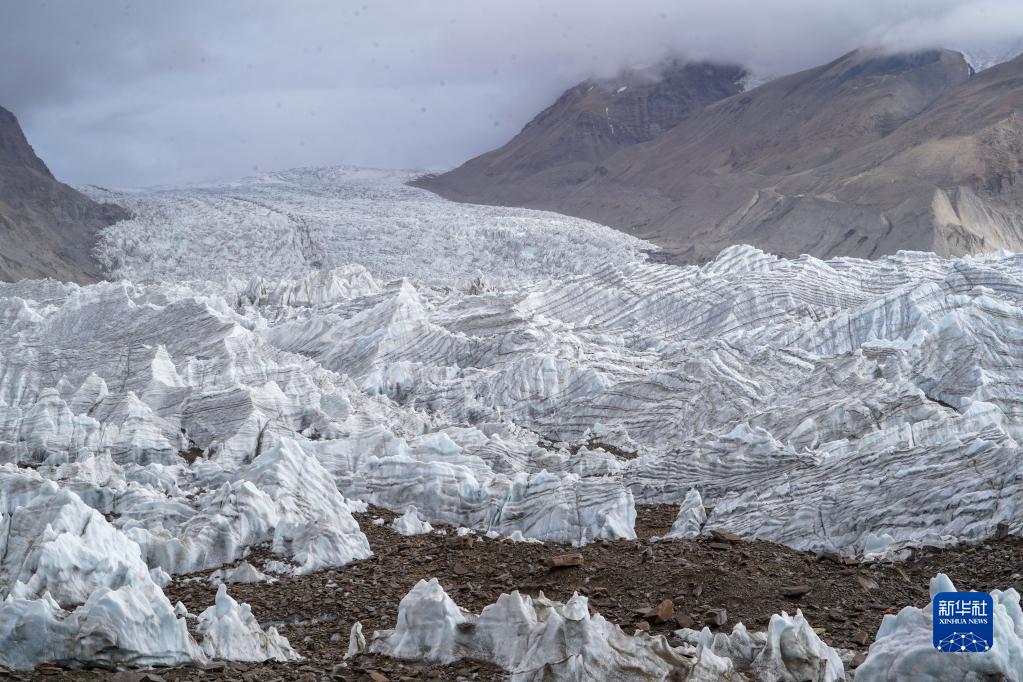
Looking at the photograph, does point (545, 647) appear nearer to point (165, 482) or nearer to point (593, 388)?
point (165, 482)

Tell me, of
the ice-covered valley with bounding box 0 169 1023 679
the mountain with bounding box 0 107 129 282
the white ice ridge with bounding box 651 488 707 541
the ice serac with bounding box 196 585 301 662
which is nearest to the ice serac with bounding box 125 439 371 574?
the ice-covered valley with bounding box 0 169 1023 679

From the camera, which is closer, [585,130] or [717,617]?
[717,617]

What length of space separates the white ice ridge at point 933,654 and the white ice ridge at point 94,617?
4909 mm

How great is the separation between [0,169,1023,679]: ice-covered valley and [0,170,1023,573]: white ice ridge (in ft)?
0.22

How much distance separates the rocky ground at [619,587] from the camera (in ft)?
33.7

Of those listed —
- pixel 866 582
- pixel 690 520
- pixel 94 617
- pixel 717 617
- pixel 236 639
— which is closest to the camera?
pixel 94 617

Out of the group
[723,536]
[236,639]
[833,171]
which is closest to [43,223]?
[833,171]

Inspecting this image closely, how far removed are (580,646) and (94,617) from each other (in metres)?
3.83

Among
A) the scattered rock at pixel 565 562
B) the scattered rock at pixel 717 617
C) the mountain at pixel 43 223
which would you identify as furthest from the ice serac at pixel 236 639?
the mountain at pixel 43 223

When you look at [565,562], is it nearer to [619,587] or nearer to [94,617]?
[619,587]

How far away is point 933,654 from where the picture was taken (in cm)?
816

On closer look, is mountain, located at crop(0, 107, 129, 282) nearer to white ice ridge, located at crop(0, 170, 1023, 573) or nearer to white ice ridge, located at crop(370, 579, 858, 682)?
white ice ridge, located at crop(0, 170, 1023, 573)

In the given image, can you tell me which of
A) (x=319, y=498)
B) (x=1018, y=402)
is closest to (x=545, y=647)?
(x=319, y=498)

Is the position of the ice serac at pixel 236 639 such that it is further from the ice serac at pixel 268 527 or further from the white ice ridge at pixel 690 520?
the white ice ridge at pixel 690 520
